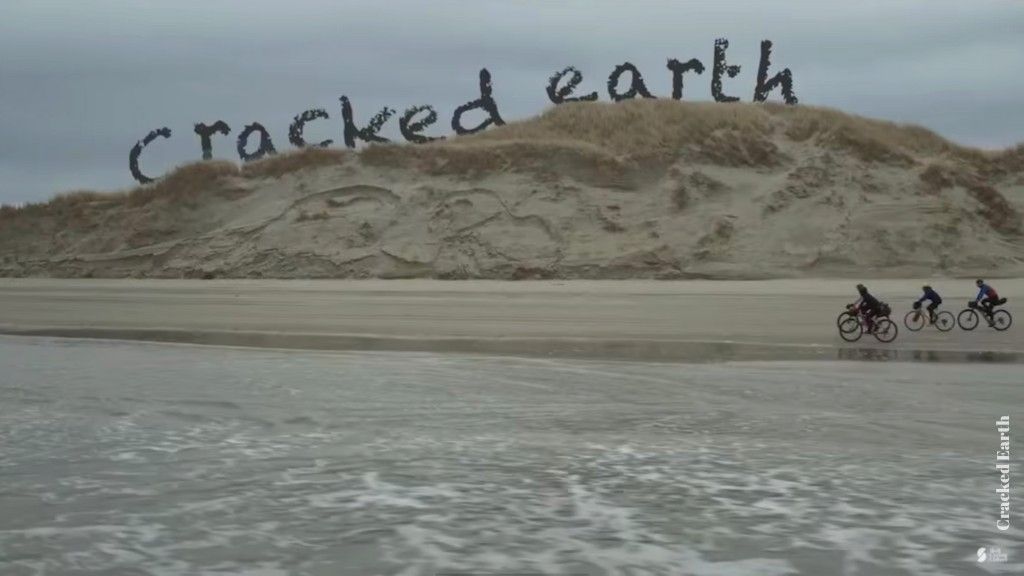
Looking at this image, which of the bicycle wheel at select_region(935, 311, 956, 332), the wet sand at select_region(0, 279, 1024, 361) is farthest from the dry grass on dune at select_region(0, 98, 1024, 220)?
the bicycle wheel at select_region(935, 311, 956, 332)

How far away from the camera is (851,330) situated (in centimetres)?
1712

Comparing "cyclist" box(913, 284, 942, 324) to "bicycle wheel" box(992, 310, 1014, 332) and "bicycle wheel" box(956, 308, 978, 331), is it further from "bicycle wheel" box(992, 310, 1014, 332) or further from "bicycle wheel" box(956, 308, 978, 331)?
"bicycle wheel" box(992, 310, 1014, 332)

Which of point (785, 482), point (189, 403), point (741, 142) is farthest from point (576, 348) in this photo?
point (741, 142)

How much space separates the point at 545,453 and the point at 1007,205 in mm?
34549

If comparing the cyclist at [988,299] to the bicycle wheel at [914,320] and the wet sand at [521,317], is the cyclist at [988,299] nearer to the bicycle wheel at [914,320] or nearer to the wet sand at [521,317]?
the wet sand at [521,317]

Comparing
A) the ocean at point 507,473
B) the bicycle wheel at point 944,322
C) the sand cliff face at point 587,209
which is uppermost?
the sand cliff face at point 587,209

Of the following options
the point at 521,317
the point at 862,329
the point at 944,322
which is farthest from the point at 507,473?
the point at 521,317

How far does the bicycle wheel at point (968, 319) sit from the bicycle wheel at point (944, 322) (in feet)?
0.51

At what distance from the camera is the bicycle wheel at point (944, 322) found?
18125mm

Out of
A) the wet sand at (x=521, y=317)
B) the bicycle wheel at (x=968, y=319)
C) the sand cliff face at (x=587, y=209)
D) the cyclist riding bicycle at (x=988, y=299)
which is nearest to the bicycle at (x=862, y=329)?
the wet sand at (x=521, y=317)

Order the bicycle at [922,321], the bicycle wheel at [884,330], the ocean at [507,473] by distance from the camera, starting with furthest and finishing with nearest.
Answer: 1. the bicycle at [922,321]
2. the bicycle wheel at [884,330]
3. the ocean at [507,473]

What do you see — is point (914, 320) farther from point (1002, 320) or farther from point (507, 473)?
point (507, 473)

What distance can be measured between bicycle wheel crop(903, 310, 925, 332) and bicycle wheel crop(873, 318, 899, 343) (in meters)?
0.45

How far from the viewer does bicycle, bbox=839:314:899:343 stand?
17047 millimetres
